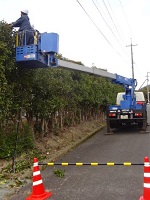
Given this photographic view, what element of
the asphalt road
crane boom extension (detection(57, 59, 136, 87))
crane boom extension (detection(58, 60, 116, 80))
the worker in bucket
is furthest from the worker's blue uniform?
the asphalt road

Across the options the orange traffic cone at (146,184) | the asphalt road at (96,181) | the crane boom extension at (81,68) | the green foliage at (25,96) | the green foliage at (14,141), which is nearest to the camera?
the orange traffic cone at (146,184)

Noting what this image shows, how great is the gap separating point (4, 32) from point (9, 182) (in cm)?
399

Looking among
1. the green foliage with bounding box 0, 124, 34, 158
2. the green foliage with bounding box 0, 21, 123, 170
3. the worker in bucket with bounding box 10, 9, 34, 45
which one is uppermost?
the worker in bucket with bounding box 10, 9, 34, 45

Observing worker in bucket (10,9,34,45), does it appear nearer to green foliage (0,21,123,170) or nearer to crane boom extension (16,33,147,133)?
crane boom extension (16,33,147,133)

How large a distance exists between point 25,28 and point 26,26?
0.23 feet

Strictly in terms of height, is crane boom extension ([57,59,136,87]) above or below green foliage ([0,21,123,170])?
above

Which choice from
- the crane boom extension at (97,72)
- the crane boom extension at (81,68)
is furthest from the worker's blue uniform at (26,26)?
the crane boom extension at (81,68)

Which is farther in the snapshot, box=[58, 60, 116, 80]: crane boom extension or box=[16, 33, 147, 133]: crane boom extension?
box=[58, 60, 116, 80]: crane boom extension

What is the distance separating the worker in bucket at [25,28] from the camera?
7884 mm

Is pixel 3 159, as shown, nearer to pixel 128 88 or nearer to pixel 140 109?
pixel 140 109

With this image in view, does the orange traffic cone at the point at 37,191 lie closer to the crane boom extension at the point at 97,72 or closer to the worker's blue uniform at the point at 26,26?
the worker's blue uniform at the point at 26,26

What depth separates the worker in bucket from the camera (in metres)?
7.88

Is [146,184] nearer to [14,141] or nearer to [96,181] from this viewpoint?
[96,181]

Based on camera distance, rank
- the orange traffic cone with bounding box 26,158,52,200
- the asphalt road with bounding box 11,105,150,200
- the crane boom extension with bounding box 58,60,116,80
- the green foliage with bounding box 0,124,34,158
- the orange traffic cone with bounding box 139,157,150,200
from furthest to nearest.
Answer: the crane boom extension with bounding box 58,60,116,80, the green foliage with bounding box 0,124,34,158, the asphalt road with bounding box 11,105,150,200, the orange traffic cone with bounding box 26,158,52,200, the orange traffic cone with bounding box 139,157,150,200
